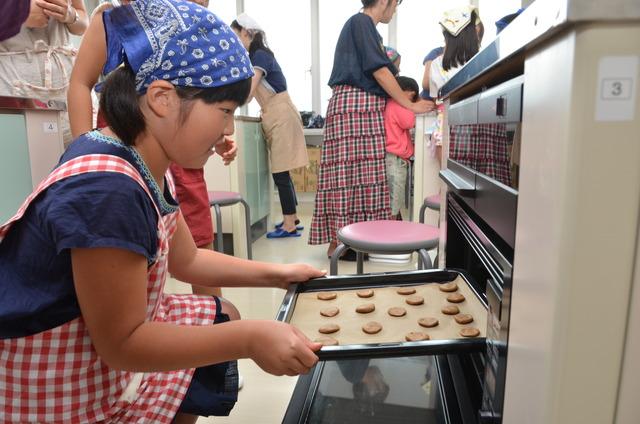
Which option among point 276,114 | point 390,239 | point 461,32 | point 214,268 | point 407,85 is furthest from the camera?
point 276,114

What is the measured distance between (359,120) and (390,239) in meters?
1.19

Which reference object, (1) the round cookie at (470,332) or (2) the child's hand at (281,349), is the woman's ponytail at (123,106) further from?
(1) the round cookie at (470,332)

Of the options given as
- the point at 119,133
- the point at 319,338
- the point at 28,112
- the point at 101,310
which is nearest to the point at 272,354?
the point at 319,338

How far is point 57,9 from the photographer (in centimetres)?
137

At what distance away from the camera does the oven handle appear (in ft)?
2.22

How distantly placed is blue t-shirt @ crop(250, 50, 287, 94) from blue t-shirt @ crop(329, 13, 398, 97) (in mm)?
611

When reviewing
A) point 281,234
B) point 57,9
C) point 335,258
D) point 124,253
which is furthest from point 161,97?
point 281,234

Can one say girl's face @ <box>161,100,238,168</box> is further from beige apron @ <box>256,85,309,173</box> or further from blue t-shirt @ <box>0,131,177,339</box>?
beige apron @ <box>256,85,309,173</box>

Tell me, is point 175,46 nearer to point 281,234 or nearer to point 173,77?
point 173,77

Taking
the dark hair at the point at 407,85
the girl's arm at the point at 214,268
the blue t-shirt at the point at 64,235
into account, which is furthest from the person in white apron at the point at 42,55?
the dark hair at the point at 407,85

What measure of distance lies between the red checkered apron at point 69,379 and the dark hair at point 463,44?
195 cm

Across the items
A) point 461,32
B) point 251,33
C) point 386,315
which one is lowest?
point 386,315

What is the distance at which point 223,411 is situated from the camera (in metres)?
0.78

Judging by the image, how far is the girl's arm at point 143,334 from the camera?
0.58m
